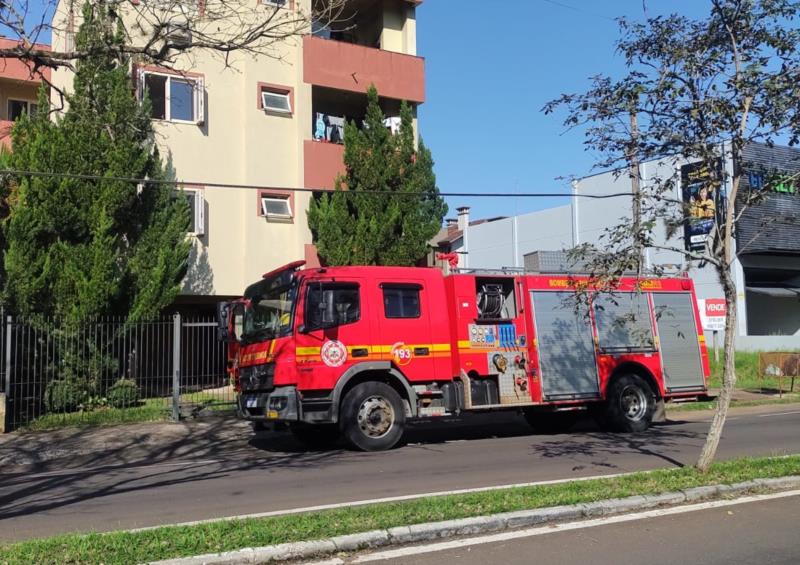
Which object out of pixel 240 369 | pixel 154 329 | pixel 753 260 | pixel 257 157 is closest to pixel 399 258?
Answer: pixel 257 157

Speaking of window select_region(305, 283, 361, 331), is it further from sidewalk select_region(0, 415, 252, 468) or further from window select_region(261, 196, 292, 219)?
window select_region(261, 196, 292, 219)

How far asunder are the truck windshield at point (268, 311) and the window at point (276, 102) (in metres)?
9.21

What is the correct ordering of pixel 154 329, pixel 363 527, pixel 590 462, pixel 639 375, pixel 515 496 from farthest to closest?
pixel 154 329
pixel 639 375
pixel 590 462
pixel 515 496
pixel 363 527

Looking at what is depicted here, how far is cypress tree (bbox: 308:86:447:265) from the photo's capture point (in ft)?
62.6

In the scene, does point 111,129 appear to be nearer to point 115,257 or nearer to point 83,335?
point 115,257

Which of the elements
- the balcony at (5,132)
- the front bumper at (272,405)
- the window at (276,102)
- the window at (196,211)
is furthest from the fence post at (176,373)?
the window at (276,102)

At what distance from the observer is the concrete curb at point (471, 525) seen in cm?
537

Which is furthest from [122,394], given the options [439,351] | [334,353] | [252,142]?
[252,142]

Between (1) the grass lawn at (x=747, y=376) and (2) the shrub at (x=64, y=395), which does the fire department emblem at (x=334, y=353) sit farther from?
(1) the grass lawn at (x=747, y=376)

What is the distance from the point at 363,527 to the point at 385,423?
563 cm

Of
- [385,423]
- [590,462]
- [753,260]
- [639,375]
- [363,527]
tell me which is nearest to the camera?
[363,527]

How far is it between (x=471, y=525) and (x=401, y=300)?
616cm

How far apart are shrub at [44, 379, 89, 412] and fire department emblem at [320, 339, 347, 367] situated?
694cm

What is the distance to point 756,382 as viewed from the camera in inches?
944
